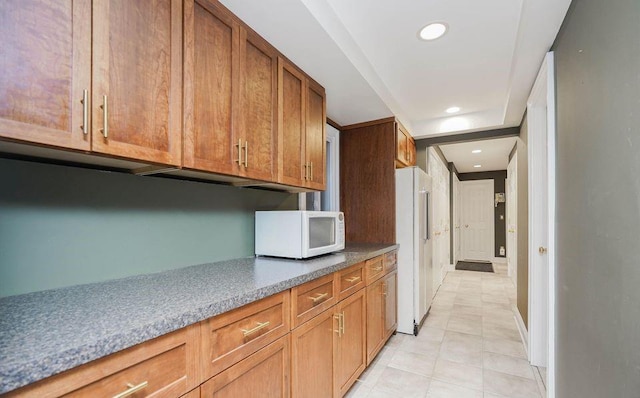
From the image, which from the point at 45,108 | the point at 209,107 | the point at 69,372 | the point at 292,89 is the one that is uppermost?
the point at 292,89

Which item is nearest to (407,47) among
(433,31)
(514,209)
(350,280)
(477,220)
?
(433,31)

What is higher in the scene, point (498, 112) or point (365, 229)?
point (498, 112)

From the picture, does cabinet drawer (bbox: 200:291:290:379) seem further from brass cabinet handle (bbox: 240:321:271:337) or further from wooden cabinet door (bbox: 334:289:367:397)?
wooden cabinet door (bbox: 334:289:367:397)

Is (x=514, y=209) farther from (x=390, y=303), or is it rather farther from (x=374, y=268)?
(x=374, y=268)

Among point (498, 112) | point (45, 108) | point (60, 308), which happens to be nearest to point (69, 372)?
point (60, 308)

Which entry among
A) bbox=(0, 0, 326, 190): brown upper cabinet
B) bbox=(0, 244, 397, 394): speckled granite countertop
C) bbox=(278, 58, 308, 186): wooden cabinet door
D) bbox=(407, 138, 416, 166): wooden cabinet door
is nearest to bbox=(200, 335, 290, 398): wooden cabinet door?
bbox=(0, 244, 397, 394): speckled granite countertop

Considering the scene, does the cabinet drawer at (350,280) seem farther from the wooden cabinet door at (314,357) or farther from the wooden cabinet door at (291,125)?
the wooden cabinet door at (291,125)

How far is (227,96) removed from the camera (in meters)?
1.41

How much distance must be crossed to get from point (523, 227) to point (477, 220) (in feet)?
16.8

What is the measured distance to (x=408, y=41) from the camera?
→ 76.4 inches

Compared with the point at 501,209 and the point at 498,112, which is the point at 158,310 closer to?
the point at 498,112

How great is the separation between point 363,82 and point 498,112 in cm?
184

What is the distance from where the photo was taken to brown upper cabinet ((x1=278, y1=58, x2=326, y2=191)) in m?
1.79

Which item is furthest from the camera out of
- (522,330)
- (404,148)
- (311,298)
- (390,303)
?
(404,148)
